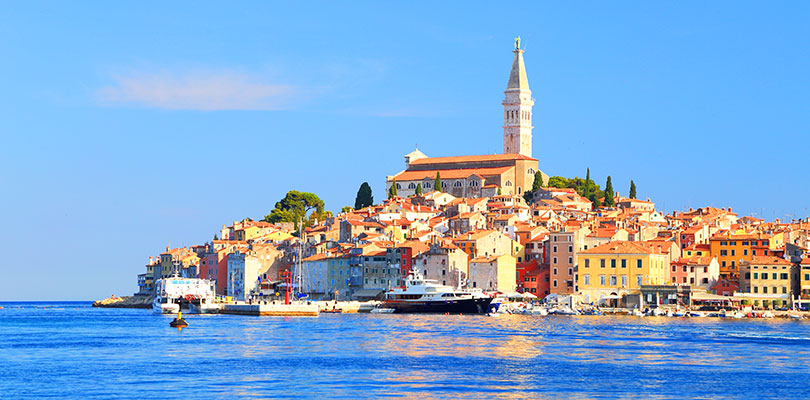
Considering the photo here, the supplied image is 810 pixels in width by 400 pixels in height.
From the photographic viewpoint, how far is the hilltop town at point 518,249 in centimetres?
8450

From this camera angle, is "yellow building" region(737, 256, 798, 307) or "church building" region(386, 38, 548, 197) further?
"church building" region(386, 38, 548, 197)

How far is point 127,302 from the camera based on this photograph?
417 ft

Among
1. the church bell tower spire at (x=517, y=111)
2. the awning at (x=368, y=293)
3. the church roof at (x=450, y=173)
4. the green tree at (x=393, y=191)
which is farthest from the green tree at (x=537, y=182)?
the awning at (x=368, y=293)

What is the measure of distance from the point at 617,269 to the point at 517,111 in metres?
68.9

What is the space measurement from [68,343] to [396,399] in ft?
88.0

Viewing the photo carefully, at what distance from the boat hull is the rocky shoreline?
40.2 metres

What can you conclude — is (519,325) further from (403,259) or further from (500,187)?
(500,187)

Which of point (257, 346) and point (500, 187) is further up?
point (500, 187)

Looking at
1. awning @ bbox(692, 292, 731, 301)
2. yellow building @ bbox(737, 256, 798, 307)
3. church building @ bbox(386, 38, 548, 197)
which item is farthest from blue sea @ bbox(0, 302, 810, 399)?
church building @ bbox(386, 38, 548, 197)

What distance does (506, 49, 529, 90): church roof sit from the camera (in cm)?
15262

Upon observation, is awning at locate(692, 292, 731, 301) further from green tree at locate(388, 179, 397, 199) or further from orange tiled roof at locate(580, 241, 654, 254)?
green tree at locate(388, 179, 397, 199)

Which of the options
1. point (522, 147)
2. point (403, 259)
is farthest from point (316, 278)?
point (522, 147)

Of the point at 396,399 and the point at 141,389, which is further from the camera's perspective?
the point at 141,389

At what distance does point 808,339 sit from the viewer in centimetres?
5531
